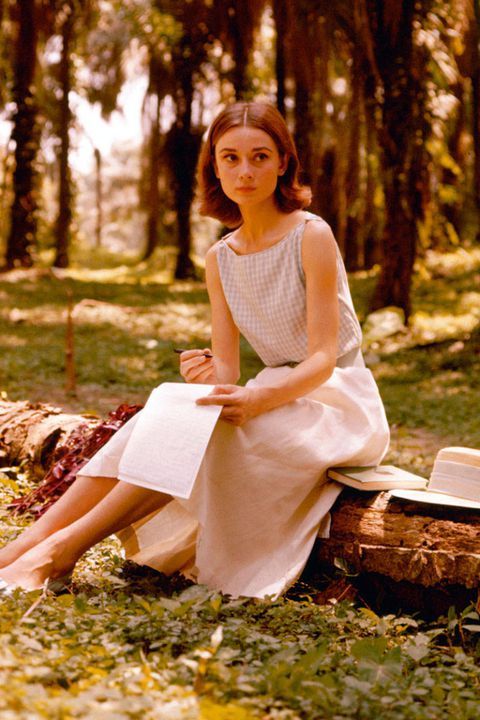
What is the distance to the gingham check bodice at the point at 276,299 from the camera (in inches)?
142

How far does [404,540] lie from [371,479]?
0.92 ft

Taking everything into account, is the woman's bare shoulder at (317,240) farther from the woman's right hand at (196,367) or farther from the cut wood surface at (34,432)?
the cut wood surface at (34,432)

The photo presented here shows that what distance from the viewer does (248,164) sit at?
3551mm

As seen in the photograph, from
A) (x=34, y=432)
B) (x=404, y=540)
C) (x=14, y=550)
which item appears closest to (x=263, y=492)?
(x=404, y=540)

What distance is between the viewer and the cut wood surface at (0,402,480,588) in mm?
3088

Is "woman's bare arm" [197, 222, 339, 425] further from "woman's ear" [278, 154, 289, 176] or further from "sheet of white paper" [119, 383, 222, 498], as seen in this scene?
"woman's ear" [278, 154, 289, 176]

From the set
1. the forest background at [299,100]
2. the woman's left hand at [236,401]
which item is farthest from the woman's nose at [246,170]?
the forest background at [299,100]

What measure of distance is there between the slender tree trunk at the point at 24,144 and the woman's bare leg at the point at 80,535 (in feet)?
50.1

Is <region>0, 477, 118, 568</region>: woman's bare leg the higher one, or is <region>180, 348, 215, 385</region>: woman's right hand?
<region>180, 348, 215, 385</region>: woman's right hand

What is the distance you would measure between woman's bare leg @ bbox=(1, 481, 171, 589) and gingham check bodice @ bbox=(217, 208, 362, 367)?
2.61 feet

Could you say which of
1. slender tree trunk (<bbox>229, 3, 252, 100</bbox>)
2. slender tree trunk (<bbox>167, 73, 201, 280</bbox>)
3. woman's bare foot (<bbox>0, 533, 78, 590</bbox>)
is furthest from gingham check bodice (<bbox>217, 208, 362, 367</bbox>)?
slender tree trunk (<bbox>167, 73, 201, 280</bbox>)

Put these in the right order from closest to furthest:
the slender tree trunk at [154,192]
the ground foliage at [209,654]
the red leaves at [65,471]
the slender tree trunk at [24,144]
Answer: the ground foliage at [209,654], the red leaves at [65,471], the slender tree trunk at [24,144], the slender tree trunk at [154,192]

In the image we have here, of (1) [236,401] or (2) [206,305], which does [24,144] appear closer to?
(2) [206,305]

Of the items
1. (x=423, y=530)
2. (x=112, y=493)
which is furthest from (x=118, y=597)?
(x=423, y=530)
